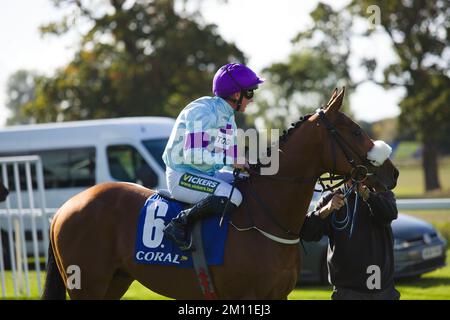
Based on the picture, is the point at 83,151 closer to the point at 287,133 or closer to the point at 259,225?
the point at 287,133

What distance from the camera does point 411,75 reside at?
2552 cm

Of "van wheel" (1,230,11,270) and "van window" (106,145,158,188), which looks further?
"van wheel" (1,230,11,270)

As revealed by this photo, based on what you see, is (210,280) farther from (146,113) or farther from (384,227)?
(146,113)

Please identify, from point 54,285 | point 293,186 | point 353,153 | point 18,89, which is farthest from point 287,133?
point 18,89

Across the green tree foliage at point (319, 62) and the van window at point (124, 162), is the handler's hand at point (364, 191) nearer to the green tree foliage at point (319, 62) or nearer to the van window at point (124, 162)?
the van window at point (124, 162)

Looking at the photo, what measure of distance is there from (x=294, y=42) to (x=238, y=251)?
23744mm

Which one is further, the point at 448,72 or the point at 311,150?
the point at 448,72

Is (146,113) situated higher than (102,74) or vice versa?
(102,74)

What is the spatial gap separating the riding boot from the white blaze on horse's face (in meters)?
1.01

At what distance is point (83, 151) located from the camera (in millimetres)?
12953

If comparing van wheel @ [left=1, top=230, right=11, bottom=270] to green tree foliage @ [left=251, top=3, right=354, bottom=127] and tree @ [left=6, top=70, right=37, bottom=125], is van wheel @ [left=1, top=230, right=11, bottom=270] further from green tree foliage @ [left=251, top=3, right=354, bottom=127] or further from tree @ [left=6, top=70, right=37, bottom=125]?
tree @ [left=6, top=70, right=37, bottom=125]

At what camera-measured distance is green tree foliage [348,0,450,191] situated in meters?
24.9

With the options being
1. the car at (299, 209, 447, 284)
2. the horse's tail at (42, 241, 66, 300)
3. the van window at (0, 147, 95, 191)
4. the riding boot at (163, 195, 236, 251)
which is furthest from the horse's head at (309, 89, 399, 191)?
the van window at (0, 147, 95, 191)
